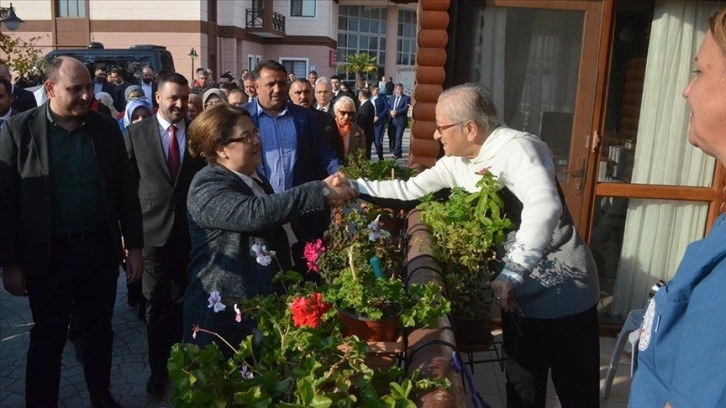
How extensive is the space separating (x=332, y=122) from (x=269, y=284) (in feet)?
9.79

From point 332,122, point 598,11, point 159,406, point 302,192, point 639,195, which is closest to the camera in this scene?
point 302,192

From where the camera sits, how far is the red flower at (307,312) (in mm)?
1877

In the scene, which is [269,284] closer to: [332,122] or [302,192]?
[302,192]

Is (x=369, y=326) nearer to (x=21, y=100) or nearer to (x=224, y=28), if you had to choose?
(x=21, y=100)

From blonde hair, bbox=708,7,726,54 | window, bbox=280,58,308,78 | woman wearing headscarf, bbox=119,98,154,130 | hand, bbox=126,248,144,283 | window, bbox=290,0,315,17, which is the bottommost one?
hand, bbox=126,248,144,283

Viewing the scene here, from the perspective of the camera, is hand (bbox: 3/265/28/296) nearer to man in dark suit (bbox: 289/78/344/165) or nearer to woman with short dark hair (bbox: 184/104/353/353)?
woman with short dark hair (bbox: 184/104/353/353)

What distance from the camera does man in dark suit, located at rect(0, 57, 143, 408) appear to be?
10.4ft

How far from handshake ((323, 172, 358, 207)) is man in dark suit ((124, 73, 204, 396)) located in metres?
1.57

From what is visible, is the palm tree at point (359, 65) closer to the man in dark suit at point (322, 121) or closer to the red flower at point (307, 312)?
the man in dark suit at point (322, 121)

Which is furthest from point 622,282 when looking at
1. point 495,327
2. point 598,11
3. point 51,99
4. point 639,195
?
point 51,99

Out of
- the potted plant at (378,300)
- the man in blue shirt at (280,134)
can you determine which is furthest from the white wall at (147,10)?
the potted plant at (378,300)

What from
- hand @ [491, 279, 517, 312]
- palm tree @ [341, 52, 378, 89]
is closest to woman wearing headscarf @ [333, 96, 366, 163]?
hand @ [491, 279, 517, 312]

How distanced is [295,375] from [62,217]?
2.21m

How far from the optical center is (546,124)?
4.71 m
